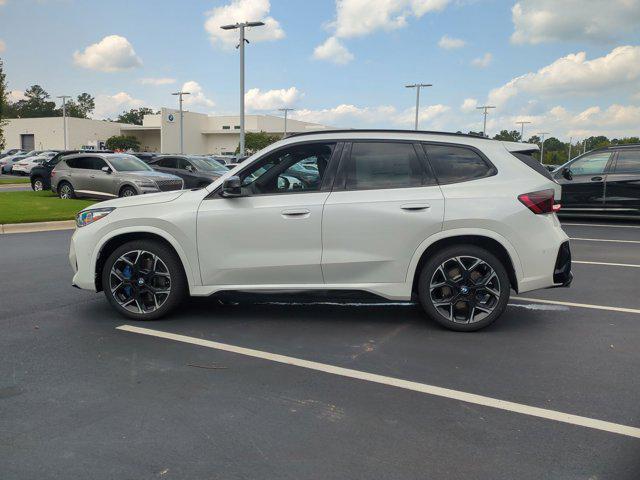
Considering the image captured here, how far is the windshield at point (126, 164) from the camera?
17547mm

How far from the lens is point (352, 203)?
16.5 feet

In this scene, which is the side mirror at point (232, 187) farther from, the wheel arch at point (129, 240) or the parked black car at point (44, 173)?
the parked black car at point (44, 173)

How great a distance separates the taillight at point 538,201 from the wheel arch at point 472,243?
37cm

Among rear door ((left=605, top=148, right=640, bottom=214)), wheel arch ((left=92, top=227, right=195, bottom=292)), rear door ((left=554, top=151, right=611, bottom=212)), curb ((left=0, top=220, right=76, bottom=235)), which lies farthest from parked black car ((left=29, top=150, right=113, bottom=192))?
wheel arch ((left=92, top=227, right=195, bottom=292))

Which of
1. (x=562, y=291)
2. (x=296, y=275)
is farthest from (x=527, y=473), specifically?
(x=562, y=291)

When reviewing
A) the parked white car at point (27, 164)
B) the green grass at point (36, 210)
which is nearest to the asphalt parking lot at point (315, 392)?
the green grass at point (36, 210)

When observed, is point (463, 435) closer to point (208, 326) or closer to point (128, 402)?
point (128, 402)

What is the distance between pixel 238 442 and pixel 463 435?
4.11 ft

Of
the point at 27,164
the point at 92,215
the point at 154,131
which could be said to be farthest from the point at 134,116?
the point at 92,215

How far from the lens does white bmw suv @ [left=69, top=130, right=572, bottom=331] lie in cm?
500

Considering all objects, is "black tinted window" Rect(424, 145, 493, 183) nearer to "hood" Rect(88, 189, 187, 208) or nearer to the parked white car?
"hood" Rect(88, 189, 187, 208)

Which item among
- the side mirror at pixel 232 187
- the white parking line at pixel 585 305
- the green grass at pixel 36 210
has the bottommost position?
the white parking line at pixel 585 305

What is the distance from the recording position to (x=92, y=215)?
214 inches

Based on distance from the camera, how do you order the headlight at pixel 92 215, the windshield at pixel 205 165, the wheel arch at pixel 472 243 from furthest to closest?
the windshield at pixel 205 165 < the headlight at pixel 92 215 < the wheel arch at pixel 472 243
